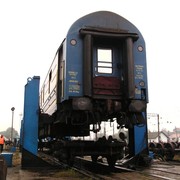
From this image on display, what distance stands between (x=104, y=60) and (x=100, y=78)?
0.67 m

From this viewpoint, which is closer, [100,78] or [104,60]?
[100,78]

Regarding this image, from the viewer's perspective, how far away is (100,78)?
8758 millimetres

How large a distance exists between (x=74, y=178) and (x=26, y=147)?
104 inches

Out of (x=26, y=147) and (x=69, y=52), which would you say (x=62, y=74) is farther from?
(x=26, y=147)

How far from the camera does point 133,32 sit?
937cm

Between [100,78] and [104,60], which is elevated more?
[104,60]

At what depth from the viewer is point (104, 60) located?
9.12 meters

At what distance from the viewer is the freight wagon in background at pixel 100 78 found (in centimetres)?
850

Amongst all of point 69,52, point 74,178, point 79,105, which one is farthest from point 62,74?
point 74,178

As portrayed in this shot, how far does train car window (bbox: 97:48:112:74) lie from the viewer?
8.98 metres

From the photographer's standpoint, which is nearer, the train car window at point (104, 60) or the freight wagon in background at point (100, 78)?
the freight wagon in background at point (100, 78)

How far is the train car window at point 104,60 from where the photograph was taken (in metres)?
8.98

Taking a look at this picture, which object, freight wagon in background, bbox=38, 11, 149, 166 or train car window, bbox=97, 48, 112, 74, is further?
train car window, bbox=97, 48, 112, 74

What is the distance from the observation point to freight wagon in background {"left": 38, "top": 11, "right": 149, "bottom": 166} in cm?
850
